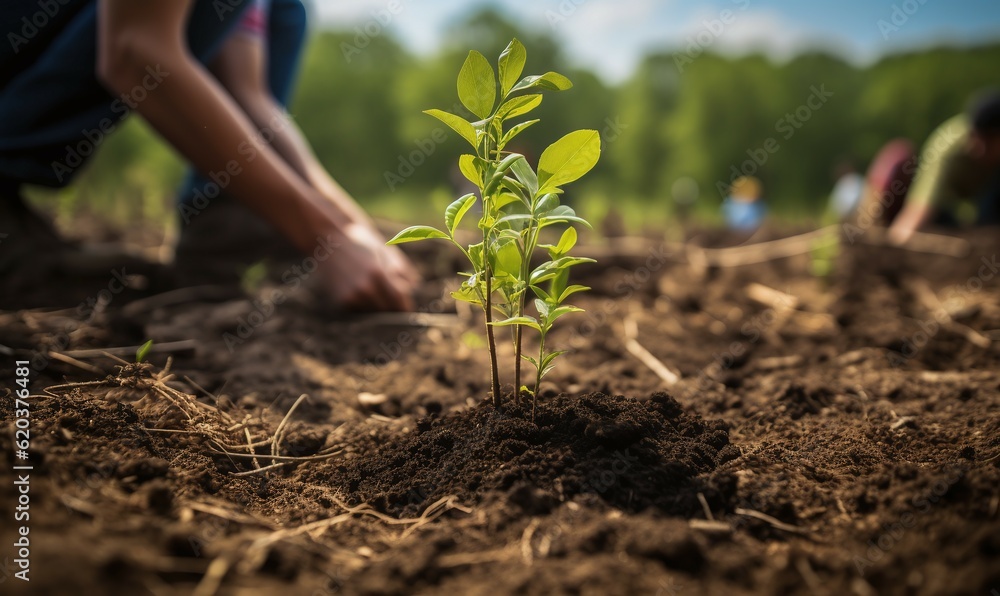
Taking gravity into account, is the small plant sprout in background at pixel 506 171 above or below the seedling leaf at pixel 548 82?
below

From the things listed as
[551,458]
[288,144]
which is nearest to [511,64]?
[551,458]

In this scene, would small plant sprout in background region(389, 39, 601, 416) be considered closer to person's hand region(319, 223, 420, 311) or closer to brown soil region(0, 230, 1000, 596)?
brown soil region(0, 230, 1000, 596)

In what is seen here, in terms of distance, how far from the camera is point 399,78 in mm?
18766

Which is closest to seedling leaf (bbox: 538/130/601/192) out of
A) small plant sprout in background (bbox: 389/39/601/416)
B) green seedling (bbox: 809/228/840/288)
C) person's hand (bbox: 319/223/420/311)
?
small plant sprout in background (bbox: 389/39/601/416)

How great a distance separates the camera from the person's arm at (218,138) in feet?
6.61

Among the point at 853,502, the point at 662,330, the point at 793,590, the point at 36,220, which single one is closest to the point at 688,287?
the point at 662,330

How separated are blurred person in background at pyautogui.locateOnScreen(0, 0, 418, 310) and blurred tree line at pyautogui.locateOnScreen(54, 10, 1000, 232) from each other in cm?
1231

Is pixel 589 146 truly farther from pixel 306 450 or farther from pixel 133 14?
pixel 133 14

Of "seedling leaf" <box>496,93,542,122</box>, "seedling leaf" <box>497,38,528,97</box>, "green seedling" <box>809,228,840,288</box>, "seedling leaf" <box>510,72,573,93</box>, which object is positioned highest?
"seedling leaf" <box>497,38,528,97</box>

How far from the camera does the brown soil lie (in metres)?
0.89

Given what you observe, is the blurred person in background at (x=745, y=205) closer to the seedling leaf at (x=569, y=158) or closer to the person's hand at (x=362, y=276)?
the person's hand at (x=362, y=276)

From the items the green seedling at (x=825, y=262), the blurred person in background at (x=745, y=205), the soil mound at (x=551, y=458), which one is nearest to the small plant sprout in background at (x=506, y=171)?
the soil mound at (x=551, y=458)

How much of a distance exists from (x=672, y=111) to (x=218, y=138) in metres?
19.0

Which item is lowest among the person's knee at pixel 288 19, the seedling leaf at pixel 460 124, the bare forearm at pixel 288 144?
the bare forearm at pixel 288 144
